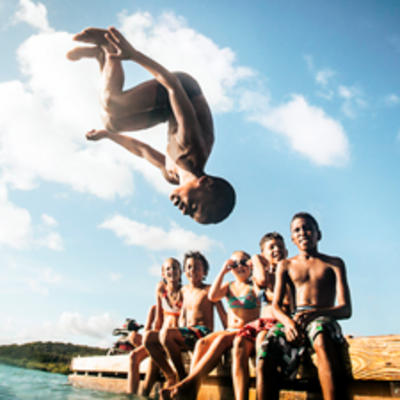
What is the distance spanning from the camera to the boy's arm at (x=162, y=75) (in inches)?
136

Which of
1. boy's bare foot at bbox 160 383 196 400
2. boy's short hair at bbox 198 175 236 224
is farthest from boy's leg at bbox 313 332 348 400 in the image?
boy's short hair at bbox 198 175 236 224

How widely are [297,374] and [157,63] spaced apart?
2917mm

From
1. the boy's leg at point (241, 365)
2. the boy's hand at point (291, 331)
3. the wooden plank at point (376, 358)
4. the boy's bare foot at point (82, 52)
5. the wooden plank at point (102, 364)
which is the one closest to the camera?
the wooden plank at point (376, 358)

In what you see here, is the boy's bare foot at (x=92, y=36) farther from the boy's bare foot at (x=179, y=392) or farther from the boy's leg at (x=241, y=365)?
the boy's bare foot at (x=179, y=392)

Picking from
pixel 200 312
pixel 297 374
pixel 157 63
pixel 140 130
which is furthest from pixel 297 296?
pixel 140 130

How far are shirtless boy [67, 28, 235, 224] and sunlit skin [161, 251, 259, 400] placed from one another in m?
0.72

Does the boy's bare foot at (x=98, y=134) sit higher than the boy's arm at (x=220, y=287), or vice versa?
the boy's bare foot at (x=98, y=134)

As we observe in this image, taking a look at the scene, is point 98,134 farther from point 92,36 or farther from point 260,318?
point 260,318

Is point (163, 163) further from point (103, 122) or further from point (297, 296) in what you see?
point (297, 296)

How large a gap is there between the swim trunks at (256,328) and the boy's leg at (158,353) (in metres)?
1.06

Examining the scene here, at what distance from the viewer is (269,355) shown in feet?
7.79

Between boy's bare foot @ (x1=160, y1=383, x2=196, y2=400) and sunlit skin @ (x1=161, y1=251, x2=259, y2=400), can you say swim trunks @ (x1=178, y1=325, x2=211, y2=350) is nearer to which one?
sunlit skin @ (x1=161, y1=251, x2=259, y2=400)

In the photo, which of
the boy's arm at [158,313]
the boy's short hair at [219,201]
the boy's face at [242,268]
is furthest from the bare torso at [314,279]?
the boy's arm at [158,313]

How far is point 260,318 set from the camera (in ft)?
9.53
